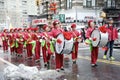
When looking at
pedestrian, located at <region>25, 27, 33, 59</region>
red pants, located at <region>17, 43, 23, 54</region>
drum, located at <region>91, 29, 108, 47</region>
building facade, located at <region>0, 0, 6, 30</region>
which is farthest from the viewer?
building facade, located at <region>0, 0, 6, 30</region>

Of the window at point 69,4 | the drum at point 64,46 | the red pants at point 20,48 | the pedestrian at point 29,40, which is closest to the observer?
the drum at point 64,46

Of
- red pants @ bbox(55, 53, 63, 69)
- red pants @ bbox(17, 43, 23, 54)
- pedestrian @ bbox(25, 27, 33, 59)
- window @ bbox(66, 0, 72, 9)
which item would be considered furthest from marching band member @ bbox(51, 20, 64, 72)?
window @ bbox(66, 0, 72, 9)

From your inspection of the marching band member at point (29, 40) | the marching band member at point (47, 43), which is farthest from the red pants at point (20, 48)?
the marching band member at point (47, 43)

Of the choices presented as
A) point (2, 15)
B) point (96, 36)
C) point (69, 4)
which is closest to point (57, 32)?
point (96, 36)

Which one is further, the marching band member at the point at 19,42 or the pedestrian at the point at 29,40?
the marching band member at the point at 19,42

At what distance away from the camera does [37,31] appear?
58.6ft

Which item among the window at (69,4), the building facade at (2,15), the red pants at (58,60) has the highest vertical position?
the window at (69,4)

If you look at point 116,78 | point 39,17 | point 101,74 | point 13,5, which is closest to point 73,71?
point 101,74

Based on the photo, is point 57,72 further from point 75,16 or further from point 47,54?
point 75,16

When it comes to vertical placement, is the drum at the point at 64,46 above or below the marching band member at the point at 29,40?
above

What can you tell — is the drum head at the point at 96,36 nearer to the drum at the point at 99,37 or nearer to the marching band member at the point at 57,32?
the drum at the point at 99,37

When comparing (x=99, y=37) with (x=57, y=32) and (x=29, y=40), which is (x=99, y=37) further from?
(x=29, y=40)

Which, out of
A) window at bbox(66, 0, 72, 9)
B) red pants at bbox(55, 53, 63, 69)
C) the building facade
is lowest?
the building facade

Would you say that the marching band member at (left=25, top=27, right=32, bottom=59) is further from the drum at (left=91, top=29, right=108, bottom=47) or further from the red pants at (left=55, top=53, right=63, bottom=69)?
the red pants at (left=55, top=53, right=63, bottom=69)
